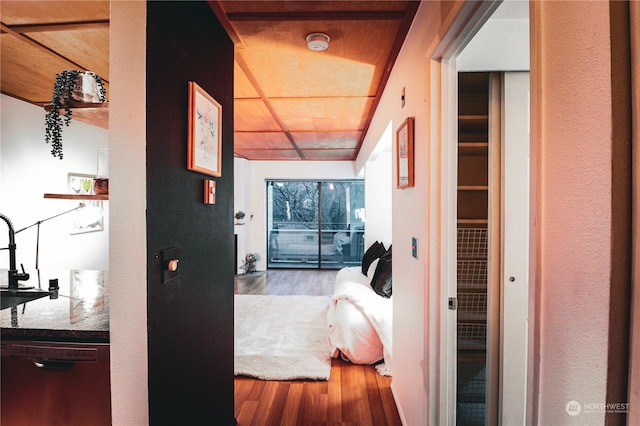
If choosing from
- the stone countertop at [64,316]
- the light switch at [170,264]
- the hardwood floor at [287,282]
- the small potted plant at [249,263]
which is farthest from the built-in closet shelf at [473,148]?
the small potted plant at [249,263]

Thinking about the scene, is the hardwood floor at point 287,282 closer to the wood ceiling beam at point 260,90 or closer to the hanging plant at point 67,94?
the wood ceiling beam at point 260,90

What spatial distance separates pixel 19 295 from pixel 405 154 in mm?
2300

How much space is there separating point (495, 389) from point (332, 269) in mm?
5274

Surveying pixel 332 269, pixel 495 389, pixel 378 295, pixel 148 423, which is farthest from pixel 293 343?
pixel 332 269

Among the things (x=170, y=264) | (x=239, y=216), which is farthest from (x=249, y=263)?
(x=170, y=264)

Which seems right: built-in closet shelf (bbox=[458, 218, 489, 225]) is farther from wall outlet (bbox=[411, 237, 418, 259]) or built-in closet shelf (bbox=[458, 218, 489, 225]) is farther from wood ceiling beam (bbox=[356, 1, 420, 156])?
wood ceiling beam (bbox=[356, 1, 420, 156])

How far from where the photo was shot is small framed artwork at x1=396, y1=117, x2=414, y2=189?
69.5 inches

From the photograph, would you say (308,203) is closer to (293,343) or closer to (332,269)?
(332,269)

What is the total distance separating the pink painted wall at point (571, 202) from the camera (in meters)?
0.53

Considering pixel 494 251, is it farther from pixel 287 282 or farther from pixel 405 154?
pixel 287 282

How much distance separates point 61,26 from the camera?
170 cm

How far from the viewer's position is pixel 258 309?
4.31 meters

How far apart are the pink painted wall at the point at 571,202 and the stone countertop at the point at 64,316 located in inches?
55.7

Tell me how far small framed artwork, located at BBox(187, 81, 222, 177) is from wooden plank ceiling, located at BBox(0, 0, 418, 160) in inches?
19.7
